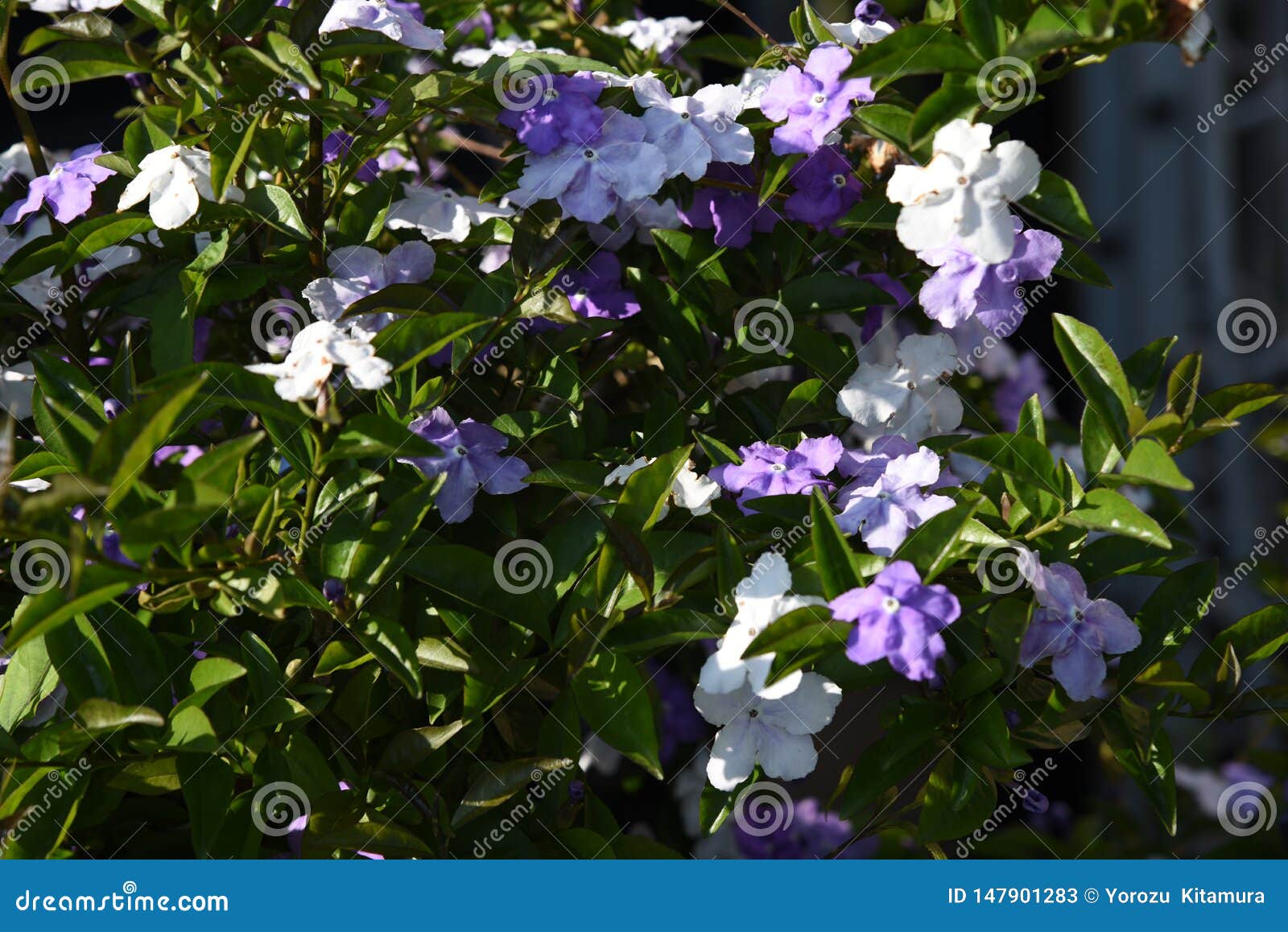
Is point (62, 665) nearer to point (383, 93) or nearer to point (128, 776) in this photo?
point (128, 776)

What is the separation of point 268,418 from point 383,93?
14.2 inches

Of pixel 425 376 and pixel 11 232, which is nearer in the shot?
pixel 425 376

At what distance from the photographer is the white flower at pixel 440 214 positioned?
1153 millimetres

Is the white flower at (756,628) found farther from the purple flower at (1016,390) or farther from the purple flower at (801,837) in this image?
the purple flower at (1016,390)

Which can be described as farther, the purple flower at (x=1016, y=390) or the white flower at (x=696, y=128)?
the purple flower at (x=1016, y=390)

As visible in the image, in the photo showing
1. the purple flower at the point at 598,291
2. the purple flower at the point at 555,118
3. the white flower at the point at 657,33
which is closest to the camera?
the purple flower at the point at 555,118

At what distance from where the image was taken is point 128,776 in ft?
2.99

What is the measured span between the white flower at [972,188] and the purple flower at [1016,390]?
0.76m

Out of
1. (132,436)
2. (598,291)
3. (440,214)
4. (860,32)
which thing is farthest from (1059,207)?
(132,436)

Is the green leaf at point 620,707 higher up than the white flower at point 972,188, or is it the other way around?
the white flower at point 972,188

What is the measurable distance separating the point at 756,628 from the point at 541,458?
322 millimetres

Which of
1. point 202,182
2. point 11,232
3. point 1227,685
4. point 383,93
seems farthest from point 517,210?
point 1227,685

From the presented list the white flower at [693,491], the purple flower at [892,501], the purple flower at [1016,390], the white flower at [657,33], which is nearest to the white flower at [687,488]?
the white flower at [693,491]

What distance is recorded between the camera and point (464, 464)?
3.33 ft
